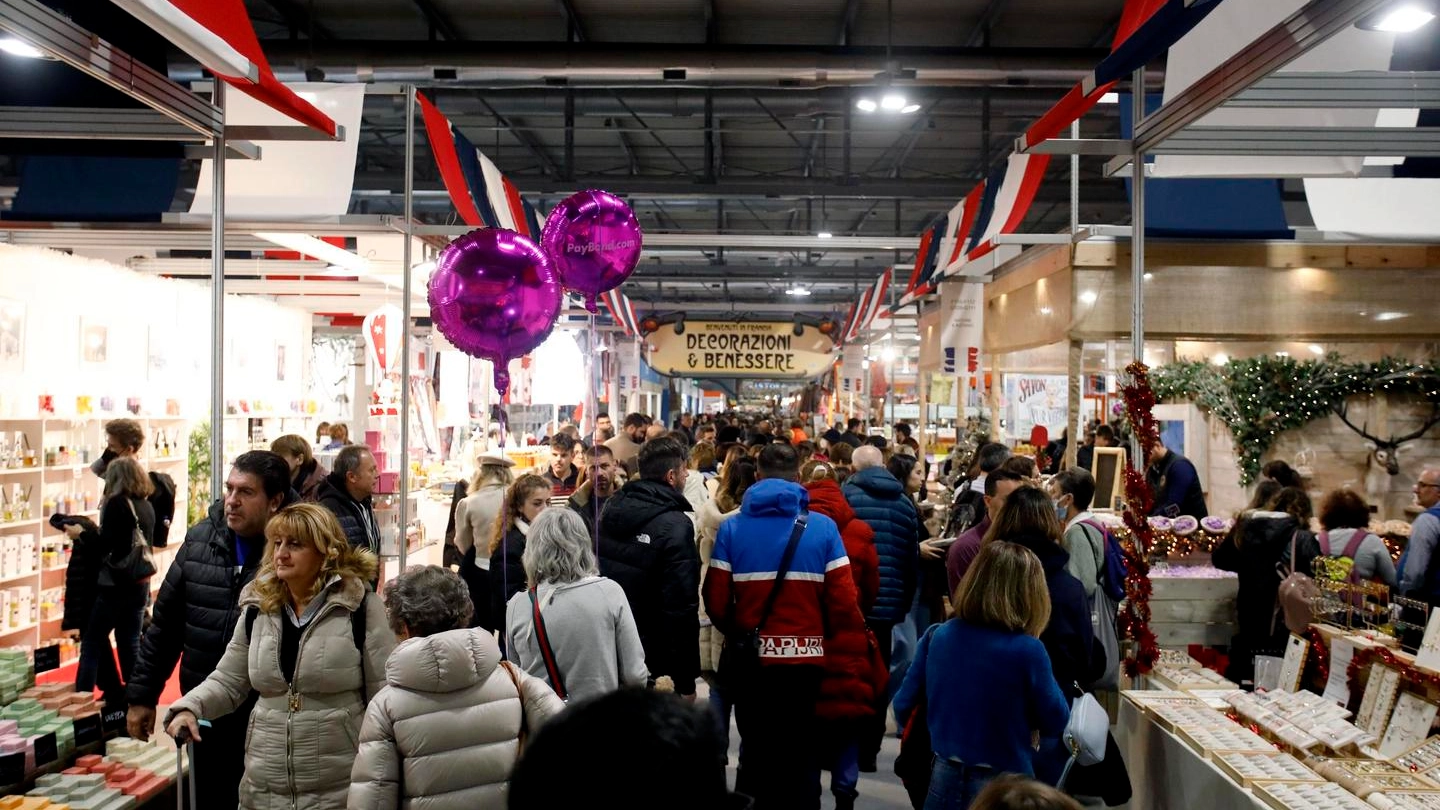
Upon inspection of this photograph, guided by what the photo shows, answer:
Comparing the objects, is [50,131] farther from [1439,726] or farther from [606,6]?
[606,6]

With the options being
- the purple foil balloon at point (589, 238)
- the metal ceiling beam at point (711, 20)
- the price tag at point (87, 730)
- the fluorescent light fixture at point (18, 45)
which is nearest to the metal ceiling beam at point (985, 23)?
the metal ceiling beam at point (711, 20)

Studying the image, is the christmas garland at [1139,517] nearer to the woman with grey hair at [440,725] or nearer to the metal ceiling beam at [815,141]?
the woman with grey hair at [440,725]

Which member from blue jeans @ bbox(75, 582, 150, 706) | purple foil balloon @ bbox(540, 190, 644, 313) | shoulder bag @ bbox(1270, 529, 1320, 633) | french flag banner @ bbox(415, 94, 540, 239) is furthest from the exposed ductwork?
shoulder bag @ bbox(1270, 529, 1320, 633)

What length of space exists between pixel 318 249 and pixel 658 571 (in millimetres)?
3784

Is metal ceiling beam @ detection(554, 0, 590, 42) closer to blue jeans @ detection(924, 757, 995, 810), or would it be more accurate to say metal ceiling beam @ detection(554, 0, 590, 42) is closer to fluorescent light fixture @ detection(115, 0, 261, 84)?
fluorescent light fixture @ detection(115, 0, 261, 84)

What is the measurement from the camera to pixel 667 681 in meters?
→ 4.02

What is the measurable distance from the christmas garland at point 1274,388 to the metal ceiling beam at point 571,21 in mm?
5727

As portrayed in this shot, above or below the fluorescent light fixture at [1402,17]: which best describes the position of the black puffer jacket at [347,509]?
below

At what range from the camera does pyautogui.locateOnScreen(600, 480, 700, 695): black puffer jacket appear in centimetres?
428

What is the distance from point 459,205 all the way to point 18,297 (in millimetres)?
3891

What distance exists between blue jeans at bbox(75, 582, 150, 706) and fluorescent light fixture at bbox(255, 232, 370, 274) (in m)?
2.16

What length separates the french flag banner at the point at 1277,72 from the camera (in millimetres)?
3586

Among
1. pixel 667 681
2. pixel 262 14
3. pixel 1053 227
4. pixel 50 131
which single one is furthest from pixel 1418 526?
pixel 1053 227

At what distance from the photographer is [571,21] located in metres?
9.43
